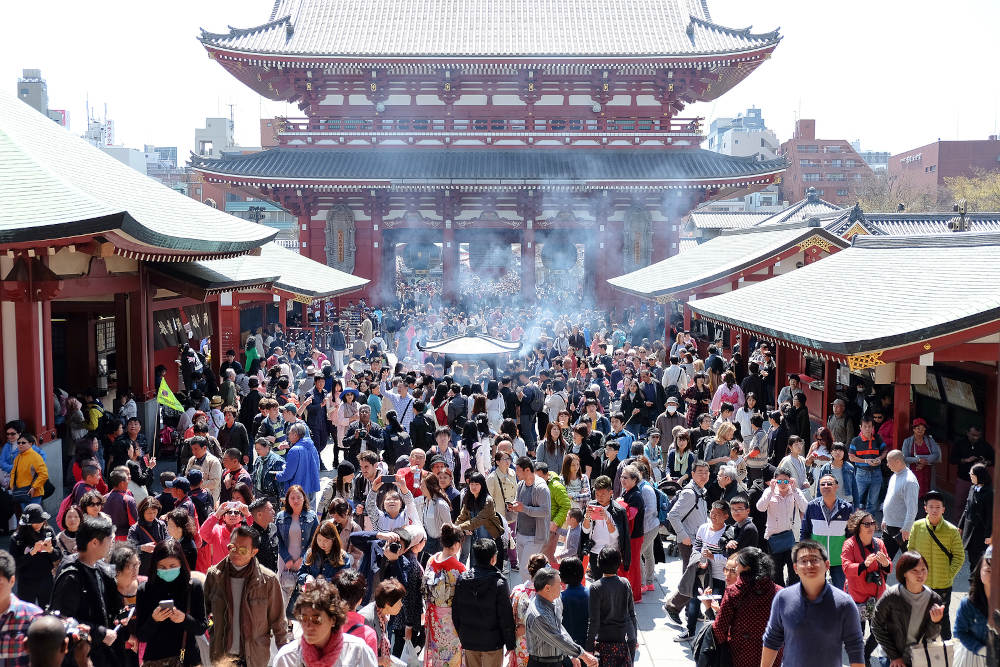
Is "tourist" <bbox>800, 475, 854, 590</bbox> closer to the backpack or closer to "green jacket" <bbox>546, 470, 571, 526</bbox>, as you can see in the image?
"green jacket" <bbox>546, 470, 571, 526</bbox>

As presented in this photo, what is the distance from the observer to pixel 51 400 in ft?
37.0

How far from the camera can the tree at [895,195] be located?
59.9 metres

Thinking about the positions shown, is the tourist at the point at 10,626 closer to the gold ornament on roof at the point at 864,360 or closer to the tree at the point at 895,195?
the gold ornament on roof at the point at 864,360

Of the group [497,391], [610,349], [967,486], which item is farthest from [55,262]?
[610,349]

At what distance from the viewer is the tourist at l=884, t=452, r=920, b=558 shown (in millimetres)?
8453

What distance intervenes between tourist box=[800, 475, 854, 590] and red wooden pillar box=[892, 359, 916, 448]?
9.90 ft

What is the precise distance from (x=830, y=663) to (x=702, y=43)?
30477mm

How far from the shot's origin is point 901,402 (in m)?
10.3

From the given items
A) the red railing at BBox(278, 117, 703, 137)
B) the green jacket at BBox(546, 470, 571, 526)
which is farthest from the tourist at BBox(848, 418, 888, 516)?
the red railing at BBox(278, 117, 703, 137)

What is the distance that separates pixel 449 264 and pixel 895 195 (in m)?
44.5

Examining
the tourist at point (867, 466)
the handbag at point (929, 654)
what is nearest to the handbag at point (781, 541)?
the tourist at point (867, 466)

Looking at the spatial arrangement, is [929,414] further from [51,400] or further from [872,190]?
[872,190]

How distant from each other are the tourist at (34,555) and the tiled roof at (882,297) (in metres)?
7.97

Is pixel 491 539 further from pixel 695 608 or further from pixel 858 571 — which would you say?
pixel 858 571
